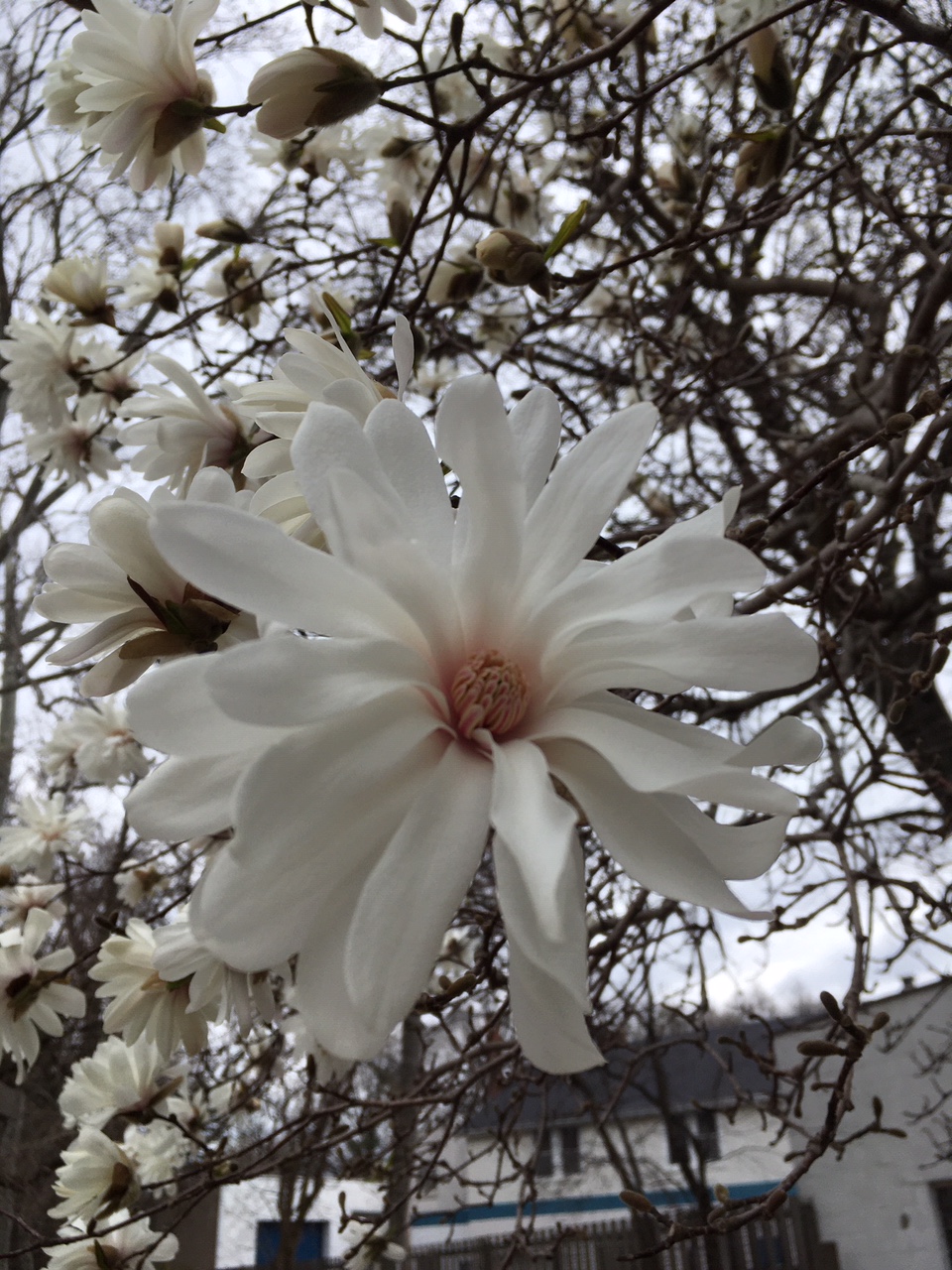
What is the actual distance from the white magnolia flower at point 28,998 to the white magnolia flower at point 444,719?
0.92m

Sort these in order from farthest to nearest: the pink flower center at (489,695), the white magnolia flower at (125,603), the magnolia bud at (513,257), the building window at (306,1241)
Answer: the building window at (306,1241) → the magnolia bud at (513,257) → the white magnolia flower at (125,603) → the pink flower center at (489,695)

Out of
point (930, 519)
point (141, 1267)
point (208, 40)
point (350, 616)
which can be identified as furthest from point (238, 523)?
point (930, 519)

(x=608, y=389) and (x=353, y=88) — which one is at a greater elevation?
(x=608, y=389)

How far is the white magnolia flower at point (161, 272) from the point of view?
1.63m

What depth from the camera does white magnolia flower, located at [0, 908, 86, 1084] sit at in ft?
3.83

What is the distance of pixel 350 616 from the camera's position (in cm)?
43

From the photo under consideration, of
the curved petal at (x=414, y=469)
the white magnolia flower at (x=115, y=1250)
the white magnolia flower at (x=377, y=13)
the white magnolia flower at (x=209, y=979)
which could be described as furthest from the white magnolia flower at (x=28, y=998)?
the white magnolia flower at (x=377, y=13)

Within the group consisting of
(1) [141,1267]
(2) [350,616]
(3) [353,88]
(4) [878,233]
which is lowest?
(1) [141,1267]

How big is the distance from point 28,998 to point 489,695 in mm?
991

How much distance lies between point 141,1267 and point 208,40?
1.38 metres

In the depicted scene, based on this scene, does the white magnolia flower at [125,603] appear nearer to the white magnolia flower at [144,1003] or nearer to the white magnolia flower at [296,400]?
the white magnolia flower at [296,400]

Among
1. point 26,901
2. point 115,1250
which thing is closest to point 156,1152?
point 115,1250

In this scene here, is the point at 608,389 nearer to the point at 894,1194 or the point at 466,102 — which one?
the point at 466,102

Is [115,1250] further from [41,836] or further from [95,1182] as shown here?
[41,836]
